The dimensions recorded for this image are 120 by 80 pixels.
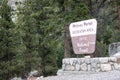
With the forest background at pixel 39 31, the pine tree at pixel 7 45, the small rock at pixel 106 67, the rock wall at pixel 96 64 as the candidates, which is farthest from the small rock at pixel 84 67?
the pine tree at pixel 7 45

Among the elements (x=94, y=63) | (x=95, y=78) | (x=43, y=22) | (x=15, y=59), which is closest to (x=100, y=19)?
(x=43, y=22)

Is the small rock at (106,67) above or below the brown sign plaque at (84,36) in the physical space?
below

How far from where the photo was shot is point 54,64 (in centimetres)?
2389

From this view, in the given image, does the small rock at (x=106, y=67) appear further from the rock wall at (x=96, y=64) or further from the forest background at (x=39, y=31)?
the forest background at (x=39, y=31)

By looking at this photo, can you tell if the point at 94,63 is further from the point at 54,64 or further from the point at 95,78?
the point at 54,64

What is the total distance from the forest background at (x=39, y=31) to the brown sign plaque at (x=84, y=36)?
5.37 m

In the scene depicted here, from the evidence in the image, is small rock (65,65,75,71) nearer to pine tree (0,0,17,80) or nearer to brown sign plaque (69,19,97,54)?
brown sign plaque (69,19,97,54)

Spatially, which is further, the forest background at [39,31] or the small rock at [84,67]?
the forest background at [39,31]

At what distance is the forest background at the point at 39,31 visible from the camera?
18.5 meters

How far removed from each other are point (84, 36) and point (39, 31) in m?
10.7

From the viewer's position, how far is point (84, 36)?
39.0 feet

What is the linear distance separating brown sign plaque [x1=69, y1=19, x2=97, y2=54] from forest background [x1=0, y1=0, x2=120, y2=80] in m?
5.37

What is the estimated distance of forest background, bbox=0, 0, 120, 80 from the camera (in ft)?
60.6

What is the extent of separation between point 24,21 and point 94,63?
11926 mm
